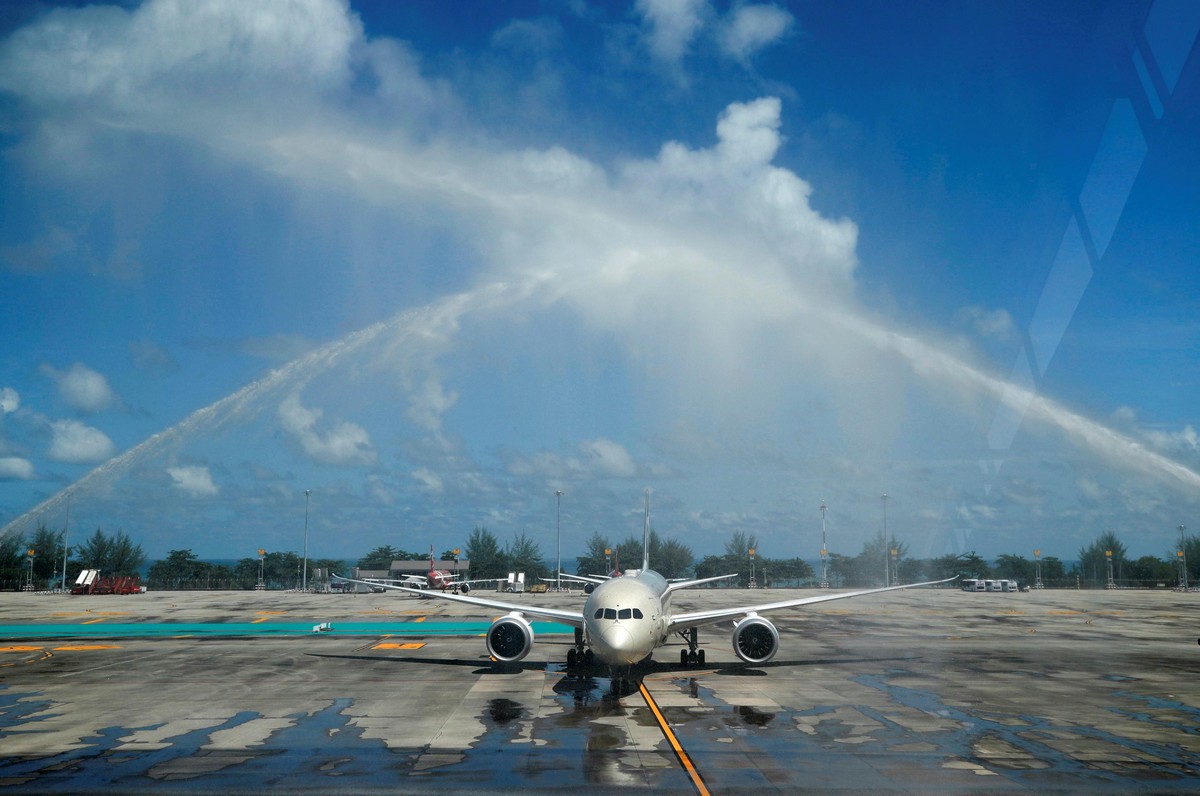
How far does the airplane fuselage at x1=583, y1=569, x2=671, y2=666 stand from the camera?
25.5 meters

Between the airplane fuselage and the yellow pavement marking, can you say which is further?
the yellow pavement marking

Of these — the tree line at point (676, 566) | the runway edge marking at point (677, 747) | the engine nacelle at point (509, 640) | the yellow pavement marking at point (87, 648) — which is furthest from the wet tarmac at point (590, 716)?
the tree line at point (676, 566)

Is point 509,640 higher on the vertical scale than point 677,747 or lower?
higher

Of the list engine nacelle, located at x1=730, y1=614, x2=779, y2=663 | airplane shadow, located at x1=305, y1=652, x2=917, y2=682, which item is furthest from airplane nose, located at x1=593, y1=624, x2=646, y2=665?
engine nacelle, located at x1=730, y1=614, x2=779, y2=663

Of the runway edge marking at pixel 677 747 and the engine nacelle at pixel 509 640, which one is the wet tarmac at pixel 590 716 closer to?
the runway edge marking at pixel 677 747

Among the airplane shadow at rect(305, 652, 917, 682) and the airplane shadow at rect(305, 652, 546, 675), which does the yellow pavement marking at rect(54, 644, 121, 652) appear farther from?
the airplane shadow at rect(305, 652, 917, 682)

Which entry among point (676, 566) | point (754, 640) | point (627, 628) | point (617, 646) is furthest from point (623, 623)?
point (676, 566)

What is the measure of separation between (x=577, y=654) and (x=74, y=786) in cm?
1872

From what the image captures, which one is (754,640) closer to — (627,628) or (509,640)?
(627,628)

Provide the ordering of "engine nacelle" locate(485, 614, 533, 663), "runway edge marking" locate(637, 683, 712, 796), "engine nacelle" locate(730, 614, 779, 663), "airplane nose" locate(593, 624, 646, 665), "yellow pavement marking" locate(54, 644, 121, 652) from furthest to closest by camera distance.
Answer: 1. "yellow pavement marking" locate(54, 644, 121, 652)
2. "engine nacelle" locate(485, 614, 533, 663)
3. "engine nacelle" locate(730, 614, 779, 663)
4. "airplane nose" locate(593, 624, 646, 665)
5. "runway edge marking" locate(637, 683, 712, 796)

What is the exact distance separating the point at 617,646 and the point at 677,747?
6.67m

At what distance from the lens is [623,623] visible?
1014 inches

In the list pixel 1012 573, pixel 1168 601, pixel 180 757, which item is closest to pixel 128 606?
pixel 180 757

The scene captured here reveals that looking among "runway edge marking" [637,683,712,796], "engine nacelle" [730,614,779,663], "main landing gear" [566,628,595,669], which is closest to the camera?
"runway edge marking" [637,683,712,796]
